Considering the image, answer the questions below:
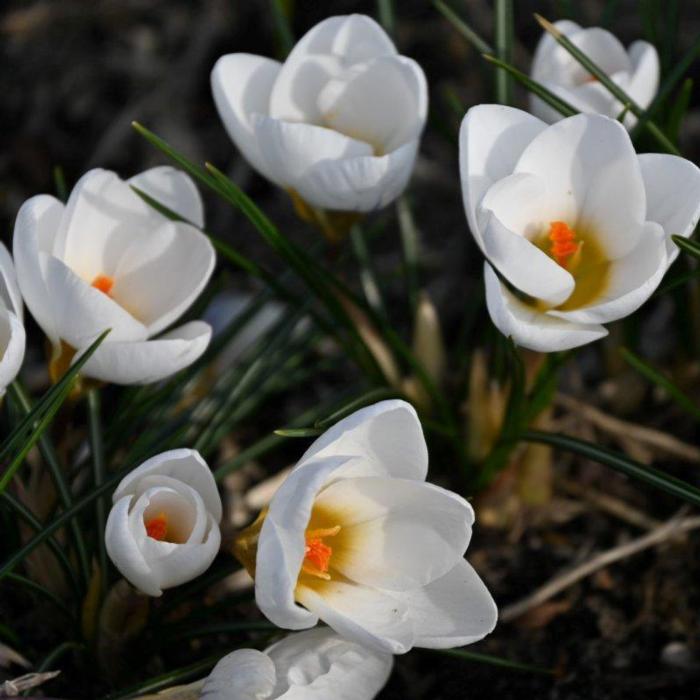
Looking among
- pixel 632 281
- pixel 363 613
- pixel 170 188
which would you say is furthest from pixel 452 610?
pixel 170 188

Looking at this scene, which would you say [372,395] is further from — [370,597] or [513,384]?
[370,597]

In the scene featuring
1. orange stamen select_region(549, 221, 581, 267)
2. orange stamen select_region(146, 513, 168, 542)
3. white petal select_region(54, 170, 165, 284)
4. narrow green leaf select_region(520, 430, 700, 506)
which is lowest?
narrow green leaf select_region(520, 430, 700, 506)

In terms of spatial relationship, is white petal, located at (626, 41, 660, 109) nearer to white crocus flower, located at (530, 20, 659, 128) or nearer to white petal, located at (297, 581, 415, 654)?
white crocus flower, located at (530, 20, 659, 128)

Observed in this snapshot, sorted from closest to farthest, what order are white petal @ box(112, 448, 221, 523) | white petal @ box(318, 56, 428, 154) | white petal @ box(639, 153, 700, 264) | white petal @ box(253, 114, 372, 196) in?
white petal @ box(112, 448, 221, 523) < white petal @ box(639, 153, 700, 264) < white petal @ box(253, 114, 372, 196) < white petal @ box(318, 56, 428, 154)

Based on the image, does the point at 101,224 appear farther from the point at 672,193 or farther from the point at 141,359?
the point at 672,193

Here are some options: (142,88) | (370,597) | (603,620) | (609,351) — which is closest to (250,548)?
(370,597)

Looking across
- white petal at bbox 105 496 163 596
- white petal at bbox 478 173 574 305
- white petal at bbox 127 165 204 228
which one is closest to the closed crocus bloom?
white petal at bbox 105 496 163 596

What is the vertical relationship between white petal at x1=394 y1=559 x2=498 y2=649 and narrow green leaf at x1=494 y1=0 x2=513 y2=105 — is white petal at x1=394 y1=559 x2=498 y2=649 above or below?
below
